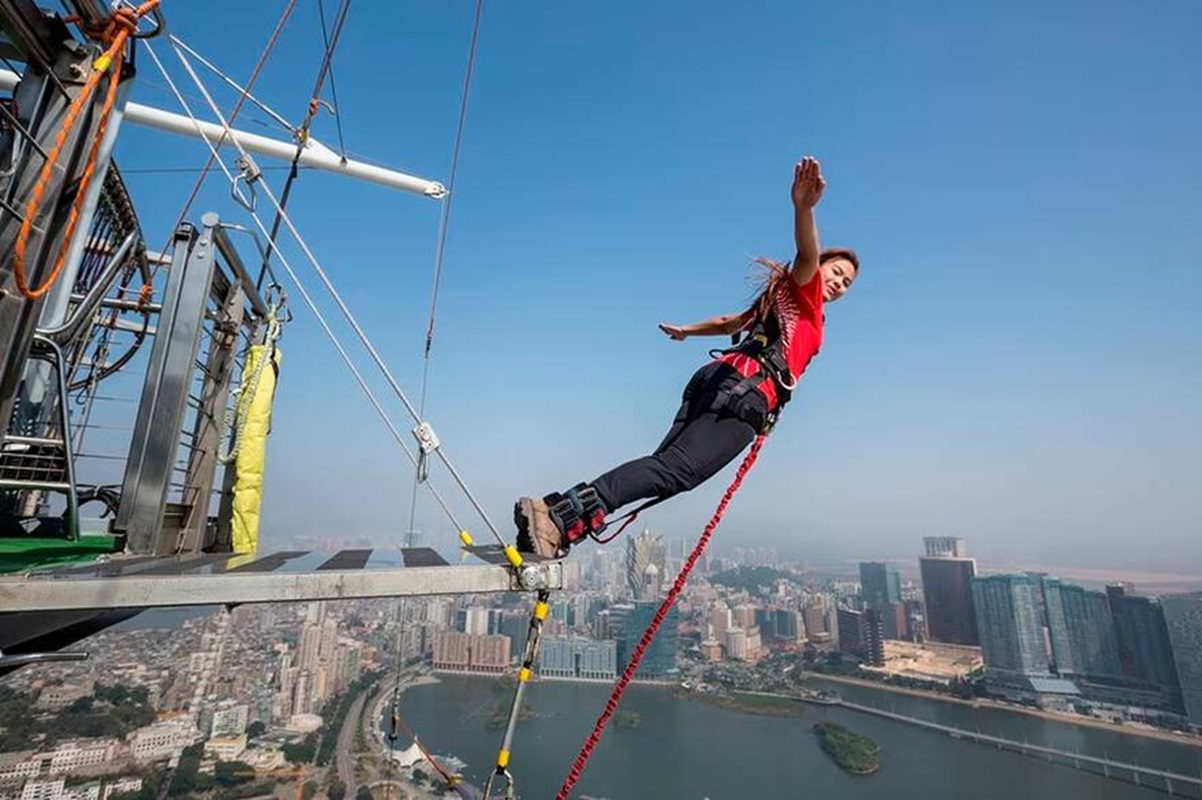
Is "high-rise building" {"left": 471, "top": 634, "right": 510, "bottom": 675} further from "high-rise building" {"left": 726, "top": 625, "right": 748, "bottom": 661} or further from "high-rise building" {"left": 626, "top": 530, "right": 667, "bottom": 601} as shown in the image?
"high-rise building" {"left": 726, "top": 625, "right": 748, "bottom": 661}

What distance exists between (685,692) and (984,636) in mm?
26333

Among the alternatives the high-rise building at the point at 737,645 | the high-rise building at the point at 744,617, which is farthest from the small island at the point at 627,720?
the high-rise building at the point at 744,617

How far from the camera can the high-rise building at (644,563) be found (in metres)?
43.0

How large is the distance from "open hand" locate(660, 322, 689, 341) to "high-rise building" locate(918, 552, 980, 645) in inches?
2174

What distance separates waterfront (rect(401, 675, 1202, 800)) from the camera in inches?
941

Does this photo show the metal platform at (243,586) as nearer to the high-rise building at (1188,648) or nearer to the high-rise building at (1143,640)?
the high-rise building at (1188,648)

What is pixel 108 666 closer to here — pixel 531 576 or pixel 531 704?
pixel 531 576

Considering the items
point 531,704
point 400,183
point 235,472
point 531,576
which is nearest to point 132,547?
point 235,472

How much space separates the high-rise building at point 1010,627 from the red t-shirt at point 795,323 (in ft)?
165

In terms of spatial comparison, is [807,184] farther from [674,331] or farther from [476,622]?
[476,622]

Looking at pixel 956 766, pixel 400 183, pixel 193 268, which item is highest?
pixel 400 183

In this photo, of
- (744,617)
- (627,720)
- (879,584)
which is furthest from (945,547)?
(627,720)

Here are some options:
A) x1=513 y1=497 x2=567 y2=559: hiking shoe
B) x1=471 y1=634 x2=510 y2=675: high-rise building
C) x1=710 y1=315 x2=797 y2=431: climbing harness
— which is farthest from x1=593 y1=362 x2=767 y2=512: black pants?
x1=471 y1=634 x2=510 y2=675: high-rise building

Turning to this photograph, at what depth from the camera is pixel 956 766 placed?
26.4 meters
